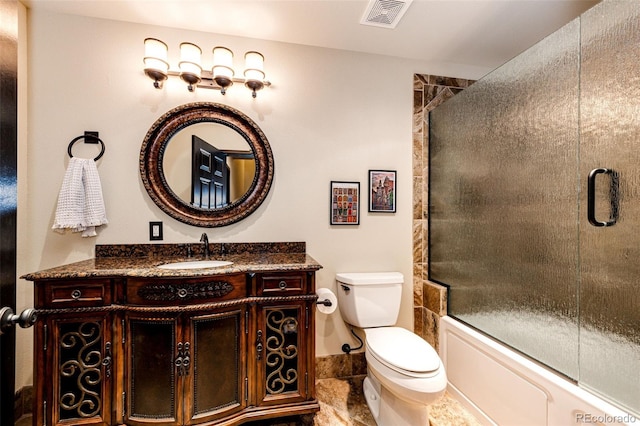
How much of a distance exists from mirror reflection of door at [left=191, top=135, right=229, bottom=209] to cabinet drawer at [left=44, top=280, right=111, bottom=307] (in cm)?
72

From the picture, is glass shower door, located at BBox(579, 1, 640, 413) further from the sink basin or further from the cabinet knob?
the sink basin

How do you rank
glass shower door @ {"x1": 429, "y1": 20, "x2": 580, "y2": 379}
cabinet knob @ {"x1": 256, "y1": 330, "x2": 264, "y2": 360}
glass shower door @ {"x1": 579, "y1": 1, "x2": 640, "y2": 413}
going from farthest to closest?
cabinet knob @ {"x1": 256, "y1": 330, "x2": 264, "y2": 360}
glass shower door @ {"x1": 429, "y1": 20, "x2": 580, "y2": 379}
glass shower door @ {"x1": 579, "y1": 1, "x2": 640, "y2": 413}

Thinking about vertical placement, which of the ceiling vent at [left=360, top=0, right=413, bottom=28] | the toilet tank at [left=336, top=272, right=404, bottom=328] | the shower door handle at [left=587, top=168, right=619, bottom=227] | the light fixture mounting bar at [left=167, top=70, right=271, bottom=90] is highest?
the ceiling vent at [left=360, top=0, right=413, bottom=28]

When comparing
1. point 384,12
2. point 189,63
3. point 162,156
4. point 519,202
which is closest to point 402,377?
point 519,202

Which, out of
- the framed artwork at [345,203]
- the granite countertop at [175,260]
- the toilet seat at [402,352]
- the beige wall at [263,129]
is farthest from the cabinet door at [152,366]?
the framed artwork at [345,203]

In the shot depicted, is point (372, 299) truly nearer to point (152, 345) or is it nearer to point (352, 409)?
point (352, 409)

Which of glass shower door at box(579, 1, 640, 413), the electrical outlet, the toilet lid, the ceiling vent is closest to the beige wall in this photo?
the electrical outlet

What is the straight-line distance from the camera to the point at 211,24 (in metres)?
1.91

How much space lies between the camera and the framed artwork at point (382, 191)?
2217mm

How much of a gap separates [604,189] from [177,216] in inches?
86.2

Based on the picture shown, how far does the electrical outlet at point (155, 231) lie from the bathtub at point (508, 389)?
200 centimetres

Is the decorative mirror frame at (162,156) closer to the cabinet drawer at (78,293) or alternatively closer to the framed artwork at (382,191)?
the cabinet drawer at (78,293)

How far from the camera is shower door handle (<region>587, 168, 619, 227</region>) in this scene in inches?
45.1

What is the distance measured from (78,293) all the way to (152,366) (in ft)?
1.61
